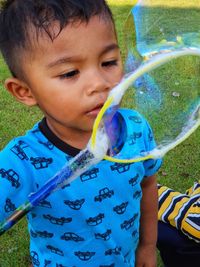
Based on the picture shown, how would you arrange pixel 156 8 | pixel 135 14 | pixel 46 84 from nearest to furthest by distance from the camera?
pixel 46 84 < pixel 135 14 < pixel 156 8

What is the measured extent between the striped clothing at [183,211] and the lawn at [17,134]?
0.41 meters

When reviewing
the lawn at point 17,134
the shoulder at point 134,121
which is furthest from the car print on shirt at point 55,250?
the lawn at point 17,134

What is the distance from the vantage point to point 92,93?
1121mm

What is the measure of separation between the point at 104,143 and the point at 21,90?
1.19ft

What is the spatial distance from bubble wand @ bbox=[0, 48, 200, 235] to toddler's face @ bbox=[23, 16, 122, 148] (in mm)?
77

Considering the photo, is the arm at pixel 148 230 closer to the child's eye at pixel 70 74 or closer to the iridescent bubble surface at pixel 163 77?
the iridescent bubble surface at pixel 163 77

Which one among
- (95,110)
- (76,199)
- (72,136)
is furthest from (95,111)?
(76,199)

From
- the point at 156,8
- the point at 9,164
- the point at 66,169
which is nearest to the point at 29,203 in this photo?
the point at 66,169

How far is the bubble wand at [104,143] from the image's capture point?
1.02 metres

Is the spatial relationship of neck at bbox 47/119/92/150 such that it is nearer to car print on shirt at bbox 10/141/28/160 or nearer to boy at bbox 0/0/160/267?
boy at bbox 0/0/160/267

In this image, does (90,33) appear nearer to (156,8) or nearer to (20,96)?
(20,96)

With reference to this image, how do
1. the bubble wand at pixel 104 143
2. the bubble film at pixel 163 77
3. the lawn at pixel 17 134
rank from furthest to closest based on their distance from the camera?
the lawn at pixel 17 134 → the bubble film at pixel 163 77 → the bubble wand at pixel 104 143

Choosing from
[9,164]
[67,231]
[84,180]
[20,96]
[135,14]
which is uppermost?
[135,14]

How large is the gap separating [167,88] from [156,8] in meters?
0.42
